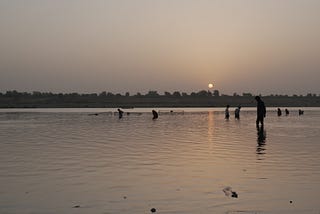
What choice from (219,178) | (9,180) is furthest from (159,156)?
(9,180)

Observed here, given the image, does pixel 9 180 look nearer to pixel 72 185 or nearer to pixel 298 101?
→ pixel 72 185

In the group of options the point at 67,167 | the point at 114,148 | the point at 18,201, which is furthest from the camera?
the point at 114,148

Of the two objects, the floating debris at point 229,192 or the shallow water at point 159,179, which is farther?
the floating debris at point 229,192

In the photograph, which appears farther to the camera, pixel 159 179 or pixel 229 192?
pixel 159 179

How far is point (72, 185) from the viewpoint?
37.4 ft

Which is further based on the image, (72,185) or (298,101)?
(298,101)

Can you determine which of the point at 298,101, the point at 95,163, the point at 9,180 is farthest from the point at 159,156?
the point at 298,101

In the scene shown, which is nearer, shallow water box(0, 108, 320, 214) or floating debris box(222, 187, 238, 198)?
shallow water box(0, 108, 320, 214)

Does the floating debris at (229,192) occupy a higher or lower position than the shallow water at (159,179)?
higher

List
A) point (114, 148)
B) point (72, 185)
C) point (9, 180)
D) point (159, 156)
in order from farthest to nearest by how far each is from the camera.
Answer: point (114, 148), point (159, 156), point (9, 180), point (72, 185)

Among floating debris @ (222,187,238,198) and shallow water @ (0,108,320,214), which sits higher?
floating debris @ (222,187,238,198)

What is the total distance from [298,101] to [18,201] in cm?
18902

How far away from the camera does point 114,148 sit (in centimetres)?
2025

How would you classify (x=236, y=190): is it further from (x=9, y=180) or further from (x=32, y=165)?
(x=32, y=165)
